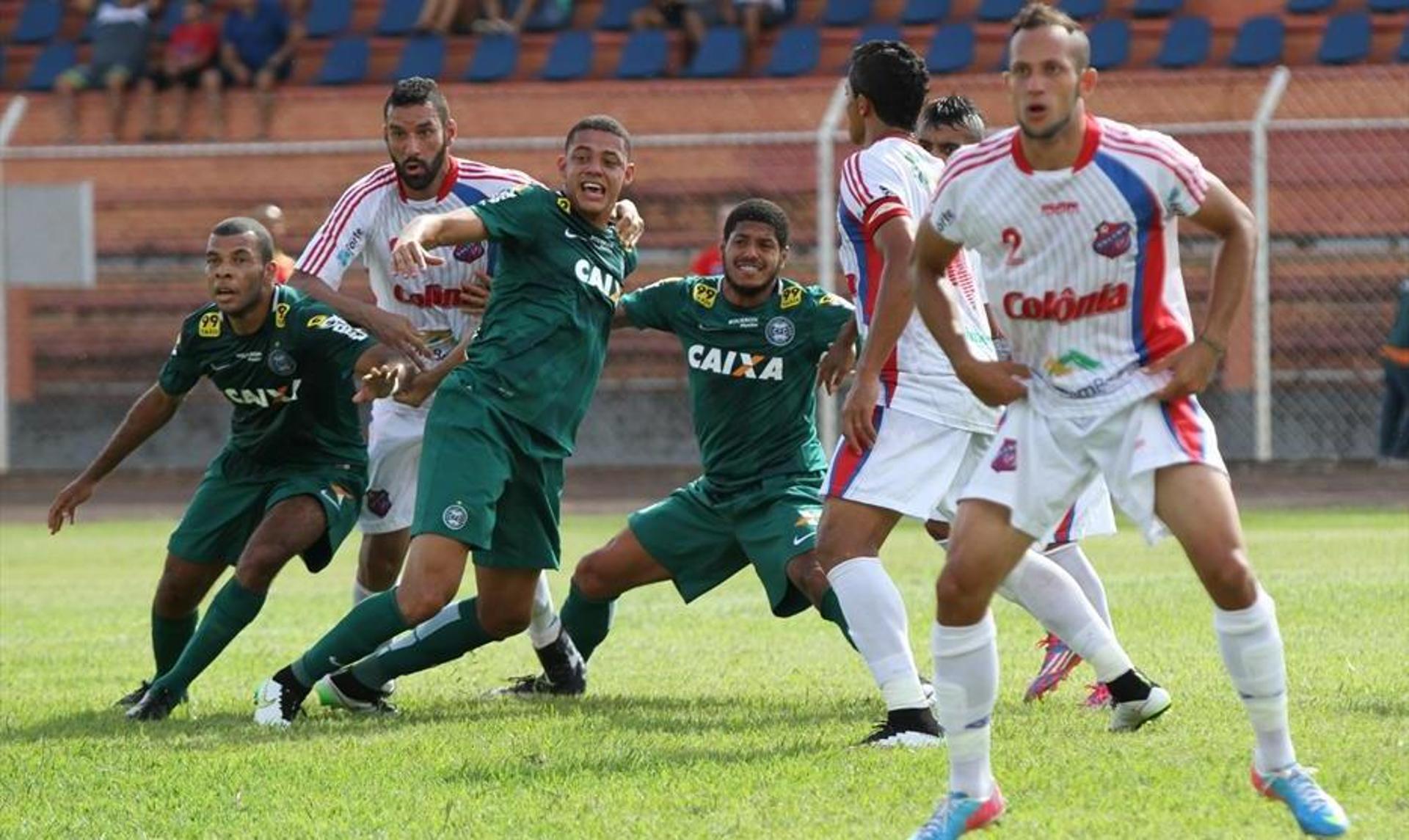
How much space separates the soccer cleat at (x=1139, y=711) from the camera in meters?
7.15

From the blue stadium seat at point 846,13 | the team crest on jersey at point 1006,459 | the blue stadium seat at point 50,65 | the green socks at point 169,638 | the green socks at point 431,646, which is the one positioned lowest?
the blue stadium seat at point 50,65

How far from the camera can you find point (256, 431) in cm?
878

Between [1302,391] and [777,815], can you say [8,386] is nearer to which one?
[1302,391]

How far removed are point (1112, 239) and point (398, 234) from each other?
12.5ft

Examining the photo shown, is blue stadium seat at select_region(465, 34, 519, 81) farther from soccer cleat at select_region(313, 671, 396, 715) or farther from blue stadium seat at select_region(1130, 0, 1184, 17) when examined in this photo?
soccer cleat at select_region(313, 671, 396, 715)

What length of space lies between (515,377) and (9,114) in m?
15.8

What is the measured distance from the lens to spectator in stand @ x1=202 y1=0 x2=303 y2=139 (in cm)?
2402

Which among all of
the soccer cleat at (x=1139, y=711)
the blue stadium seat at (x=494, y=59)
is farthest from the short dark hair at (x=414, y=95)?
the blue stadium seat at (x=494, y=59)

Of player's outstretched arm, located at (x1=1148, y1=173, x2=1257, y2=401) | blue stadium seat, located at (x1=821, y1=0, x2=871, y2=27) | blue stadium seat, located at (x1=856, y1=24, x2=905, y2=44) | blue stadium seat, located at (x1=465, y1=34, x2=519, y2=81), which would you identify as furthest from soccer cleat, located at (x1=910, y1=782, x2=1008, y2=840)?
blue stadium seat, located at (x1=465, y1=34, x2=519, y2=81)

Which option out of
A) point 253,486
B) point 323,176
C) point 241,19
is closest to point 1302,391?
point 323,176

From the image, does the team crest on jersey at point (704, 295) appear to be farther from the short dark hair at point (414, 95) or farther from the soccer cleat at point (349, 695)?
the soccer cleat at point (349, 695)

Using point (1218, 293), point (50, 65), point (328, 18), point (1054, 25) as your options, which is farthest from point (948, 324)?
point (50, 65)

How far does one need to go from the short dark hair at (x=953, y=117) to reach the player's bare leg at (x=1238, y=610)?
2.94 meters

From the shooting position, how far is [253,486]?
875cm
